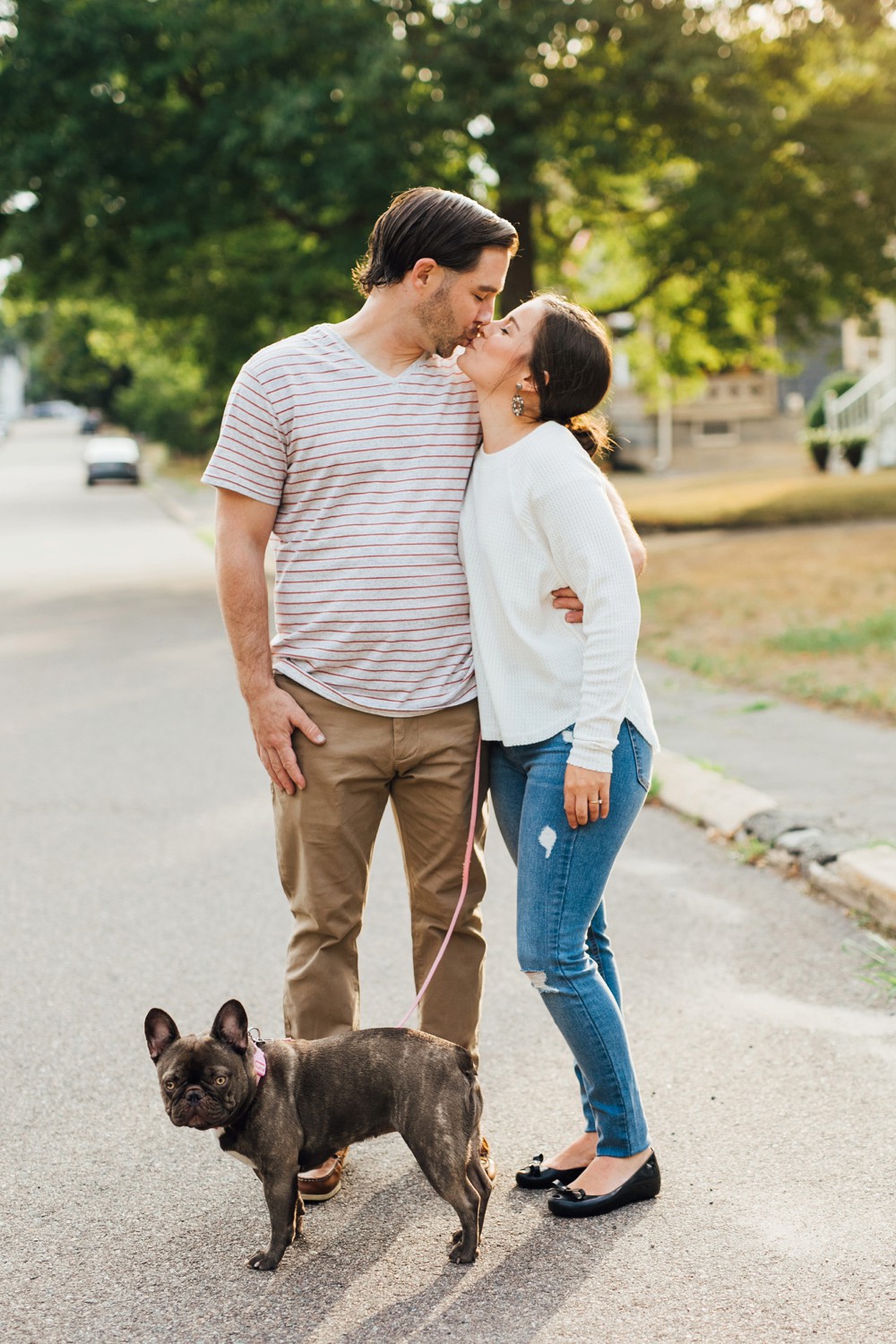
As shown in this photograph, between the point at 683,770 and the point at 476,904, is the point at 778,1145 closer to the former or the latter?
the point at 476,904

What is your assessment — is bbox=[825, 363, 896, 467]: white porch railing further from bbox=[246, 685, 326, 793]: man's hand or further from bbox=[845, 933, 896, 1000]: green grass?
bbox=[246, 685, 326, 793]: man's hand

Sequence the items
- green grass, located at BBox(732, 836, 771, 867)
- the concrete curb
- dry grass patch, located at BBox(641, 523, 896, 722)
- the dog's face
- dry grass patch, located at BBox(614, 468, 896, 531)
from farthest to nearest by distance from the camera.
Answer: dry grass patch, located at BBox(614, 468, 896, 531) → dry grass patch, located at BBox(641, 523, 896, 722) → green grass, located at BBox(732, 836, 771, 867) → the concrete curb → the dog's face

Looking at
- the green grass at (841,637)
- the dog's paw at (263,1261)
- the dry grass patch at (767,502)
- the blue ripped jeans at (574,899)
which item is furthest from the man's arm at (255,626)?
the dry grass patch at (767,502)

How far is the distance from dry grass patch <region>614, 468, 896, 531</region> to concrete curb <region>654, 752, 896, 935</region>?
1385 centimetres

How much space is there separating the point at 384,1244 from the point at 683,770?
14.3 ft

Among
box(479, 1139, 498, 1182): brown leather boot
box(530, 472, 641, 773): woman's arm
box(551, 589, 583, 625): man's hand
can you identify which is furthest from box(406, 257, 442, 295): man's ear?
box(479, 1139, 498, 1182): brown leather boot

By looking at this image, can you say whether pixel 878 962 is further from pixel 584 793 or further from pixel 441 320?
pixel 441 320

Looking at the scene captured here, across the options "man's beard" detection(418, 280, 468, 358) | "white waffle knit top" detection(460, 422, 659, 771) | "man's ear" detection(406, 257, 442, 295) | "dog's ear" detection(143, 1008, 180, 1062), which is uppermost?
"man's ear" detection(406, 257, 442, 295)

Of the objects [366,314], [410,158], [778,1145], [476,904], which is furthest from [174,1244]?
[410,158]

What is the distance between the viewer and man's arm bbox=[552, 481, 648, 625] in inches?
120

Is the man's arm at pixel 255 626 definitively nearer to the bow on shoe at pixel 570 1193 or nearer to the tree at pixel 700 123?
the bow on shoe at pixel 570 1193

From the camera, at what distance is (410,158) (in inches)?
614

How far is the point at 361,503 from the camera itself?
313 centimetres

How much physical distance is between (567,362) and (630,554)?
444mm
